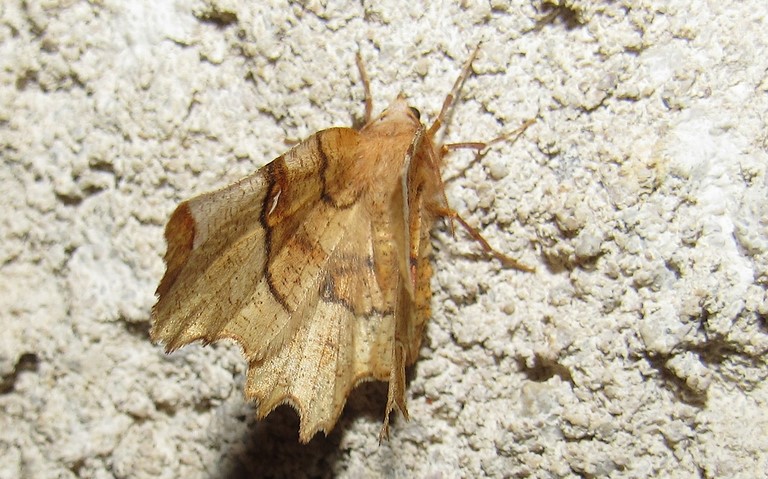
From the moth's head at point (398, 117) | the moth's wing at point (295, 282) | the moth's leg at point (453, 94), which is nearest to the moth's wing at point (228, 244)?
the moth's wing at point (295, 282)

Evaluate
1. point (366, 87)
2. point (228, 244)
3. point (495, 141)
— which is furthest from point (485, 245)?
point (228, 244)

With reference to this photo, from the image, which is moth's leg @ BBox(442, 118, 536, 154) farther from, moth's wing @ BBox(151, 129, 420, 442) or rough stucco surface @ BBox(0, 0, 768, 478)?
moth's wing @ BBox(151, 129, 420, 442)

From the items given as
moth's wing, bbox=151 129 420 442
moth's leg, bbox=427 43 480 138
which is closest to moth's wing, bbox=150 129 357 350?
moth's wing, bbox=151 129 420 442

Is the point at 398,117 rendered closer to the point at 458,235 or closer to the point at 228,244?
the point at 458,235

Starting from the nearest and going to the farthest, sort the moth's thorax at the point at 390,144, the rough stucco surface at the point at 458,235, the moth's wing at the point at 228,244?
the moth's wing at the point at 228,244
the rough stucco surface at the point at 458,235
the moth's thorax at the point at 390,144

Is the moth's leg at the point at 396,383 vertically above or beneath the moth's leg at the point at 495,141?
beneath

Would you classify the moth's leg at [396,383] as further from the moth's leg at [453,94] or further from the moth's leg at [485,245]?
the moth's leg at [453,94]
